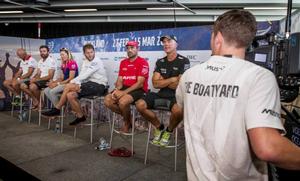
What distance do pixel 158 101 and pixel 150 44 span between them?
53.5 inches

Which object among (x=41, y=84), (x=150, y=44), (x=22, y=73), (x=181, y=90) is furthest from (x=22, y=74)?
(x=181, y=90)

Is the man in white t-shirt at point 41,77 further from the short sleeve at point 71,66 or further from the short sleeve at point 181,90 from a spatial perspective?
the short sleeve at point 181,90

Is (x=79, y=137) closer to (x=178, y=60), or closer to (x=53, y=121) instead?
(x=53, y=121)

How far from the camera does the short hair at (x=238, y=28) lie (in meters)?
0.83

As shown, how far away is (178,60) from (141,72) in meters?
0.49

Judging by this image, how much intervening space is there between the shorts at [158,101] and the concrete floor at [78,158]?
1.98 feet

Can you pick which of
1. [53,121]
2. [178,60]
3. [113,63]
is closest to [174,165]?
[178,60]

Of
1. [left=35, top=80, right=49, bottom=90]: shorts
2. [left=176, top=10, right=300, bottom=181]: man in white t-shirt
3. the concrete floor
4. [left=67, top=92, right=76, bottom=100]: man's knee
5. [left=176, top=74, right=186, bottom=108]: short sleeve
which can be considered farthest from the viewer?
[left=35, top=80, right=49, bottom=90]: shorts

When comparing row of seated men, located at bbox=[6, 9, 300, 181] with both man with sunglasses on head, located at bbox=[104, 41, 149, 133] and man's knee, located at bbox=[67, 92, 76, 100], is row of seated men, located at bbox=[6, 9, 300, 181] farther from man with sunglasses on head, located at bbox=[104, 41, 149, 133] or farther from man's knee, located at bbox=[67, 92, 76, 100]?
man's knee, located at bbox=[67, 92, 76, 100]

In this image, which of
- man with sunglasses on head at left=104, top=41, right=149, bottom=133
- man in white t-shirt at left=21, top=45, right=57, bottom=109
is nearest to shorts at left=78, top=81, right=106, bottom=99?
man with sunglasses on head at left=104, top=41, right=149, bottom=133

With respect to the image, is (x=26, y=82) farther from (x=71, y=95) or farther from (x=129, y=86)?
(x=129, y=86)

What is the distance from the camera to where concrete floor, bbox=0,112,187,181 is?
251cm

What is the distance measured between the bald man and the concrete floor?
3.96 feet

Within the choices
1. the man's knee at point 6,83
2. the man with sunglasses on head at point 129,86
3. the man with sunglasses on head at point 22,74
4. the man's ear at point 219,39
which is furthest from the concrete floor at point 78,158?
the man's ear at point 219,39
